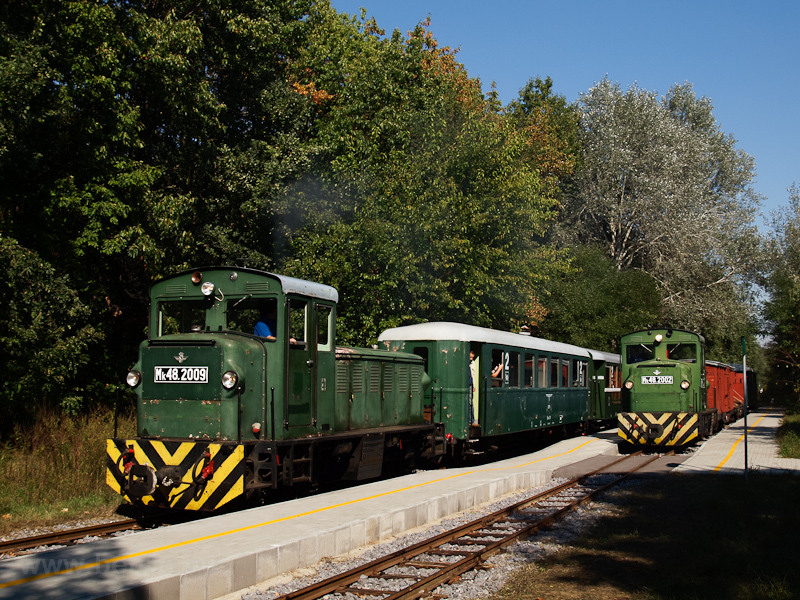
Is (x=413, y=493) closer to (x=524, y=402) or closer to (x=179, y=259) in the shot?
(x=524, y=402)

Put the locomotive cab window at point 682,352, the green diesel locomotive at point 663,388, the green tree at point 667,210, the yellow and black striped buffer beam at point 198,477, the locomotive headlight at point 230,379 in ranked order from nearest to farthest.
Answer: the yellow and black striped buffer beam at point 198,477
the locomotive headlight at point 230,379
the green diesel locomotive at point 663,388
the locomotive cab window at point 682,352
the green tree at point 667,210

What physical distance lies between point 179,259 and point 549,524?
44.6ft

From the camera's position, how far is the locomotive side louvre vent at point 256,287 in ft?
32.8

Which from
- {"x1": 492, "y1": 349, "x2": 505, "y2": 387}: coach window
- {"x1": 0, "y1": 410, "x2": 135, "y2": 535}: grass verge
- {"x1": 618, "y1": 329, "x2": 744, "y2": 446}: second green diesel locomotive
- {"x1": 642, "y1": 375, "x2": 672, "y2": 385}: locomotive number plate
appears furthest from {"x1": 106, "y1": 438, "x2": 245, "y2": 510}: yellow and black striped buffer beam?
{"x1": 642, "y1": 375, "x2": 672, "y2": 385}: locomotive number plate

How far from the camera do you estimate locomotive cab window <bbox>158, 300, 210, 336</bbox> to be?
10.3 metres

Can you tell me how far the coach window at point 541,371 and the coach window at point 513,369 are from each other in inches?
69.7

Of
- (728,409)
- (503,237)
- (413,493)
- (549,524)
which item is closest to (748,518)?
(549,524)

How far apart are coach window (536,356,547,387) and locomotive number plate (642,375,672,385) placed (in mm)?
2927

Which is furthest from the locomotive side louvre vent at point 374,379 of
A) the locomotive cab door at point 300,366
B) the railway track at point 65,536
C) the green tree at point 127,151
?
the green tree at point 127,151

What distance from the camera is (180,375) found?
32.0 feet

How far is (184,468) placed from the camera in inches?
359

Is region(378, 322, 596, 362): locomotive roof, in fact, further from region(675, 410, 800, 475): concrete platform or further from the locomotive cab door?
the locomotive cab door

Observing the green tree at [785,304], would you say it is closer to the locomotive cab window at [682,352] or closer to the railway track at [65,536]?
the locomotive cab window at [682,352]

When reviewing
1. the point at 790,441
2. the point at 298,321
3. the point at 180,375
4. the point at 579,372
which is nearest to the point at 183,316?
the point at 180,375
